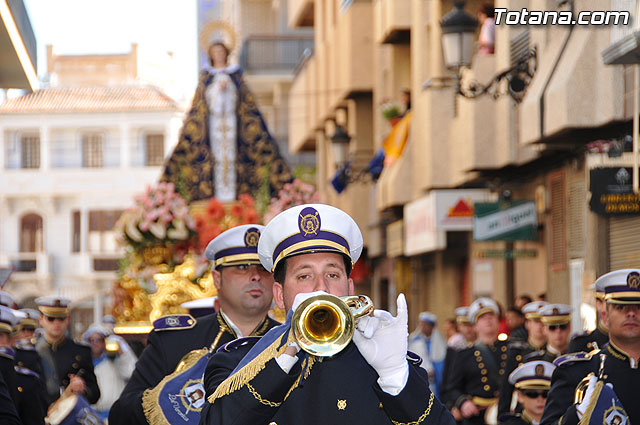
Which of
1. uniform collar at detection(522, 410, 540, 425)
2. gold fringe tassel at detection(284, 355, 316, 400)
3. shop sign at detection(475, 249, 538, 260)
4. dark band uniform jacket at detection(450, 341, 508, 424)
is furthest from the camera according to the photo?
shop sign at detection(475, 249, 538, 260)

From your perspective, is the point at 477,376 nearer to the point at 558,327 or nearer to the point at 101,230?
the point at 558,327

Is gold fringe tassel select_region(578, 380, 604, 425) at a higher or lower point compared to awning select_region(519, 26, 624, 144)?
lower

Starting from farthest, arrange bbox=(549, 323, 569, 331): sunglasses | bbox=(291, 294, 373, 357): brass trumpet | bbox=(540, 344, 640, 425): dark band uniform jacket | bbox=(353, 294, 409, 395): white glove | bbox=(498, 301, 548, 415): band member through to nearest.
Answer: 1. bbox=(498, 301, 548, 415): band member
2. bbox=(549, 323, 569, 331): sunglasses
3. bbox=(540, 344, 640, 425): dark band uniform jacket
4. bbox=(353, 294, 409, 395): white glove
5. bbox=(291, 294, 373, 357): brass trumpet

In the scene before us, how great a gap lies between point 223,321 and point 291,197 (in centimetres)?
1006

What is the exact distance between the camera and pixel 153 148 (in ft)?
222

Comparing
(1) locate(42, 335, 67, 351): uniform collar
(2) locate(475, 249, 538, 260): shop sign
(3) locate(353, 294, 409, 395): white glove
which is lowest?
(1) locate(42, 335, 67, 351): uniform collar

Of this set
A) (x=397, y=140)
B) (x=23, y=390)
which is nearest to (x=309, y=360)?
(x=23, y=390)

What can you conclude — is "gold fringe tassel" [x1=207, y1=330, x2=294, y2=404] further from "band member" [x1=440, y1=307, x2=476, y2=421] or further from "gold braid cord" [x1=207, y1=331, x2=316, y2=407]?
"band member" [x1=440, y1=307, x2=476, y2=421]

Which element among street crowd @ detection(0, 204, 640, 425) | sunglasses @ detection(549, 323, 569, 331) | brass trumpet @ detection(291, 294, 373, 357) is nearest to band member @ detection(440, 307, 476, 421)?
street crowd @ detection(0, 204, 640, 425)

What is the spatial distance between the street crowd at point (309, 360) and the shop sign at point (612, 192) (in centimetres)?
113

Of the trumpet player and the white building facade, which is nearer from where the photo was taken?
the trumpet player

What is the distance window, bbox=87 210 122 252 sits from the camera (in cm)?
6706

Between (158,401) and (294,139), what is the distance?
115 ft

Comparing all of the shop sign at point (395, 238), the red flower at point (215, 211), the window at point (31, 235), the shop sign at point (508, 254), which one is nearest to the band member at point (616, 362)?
the red flower at point (215, 211)
